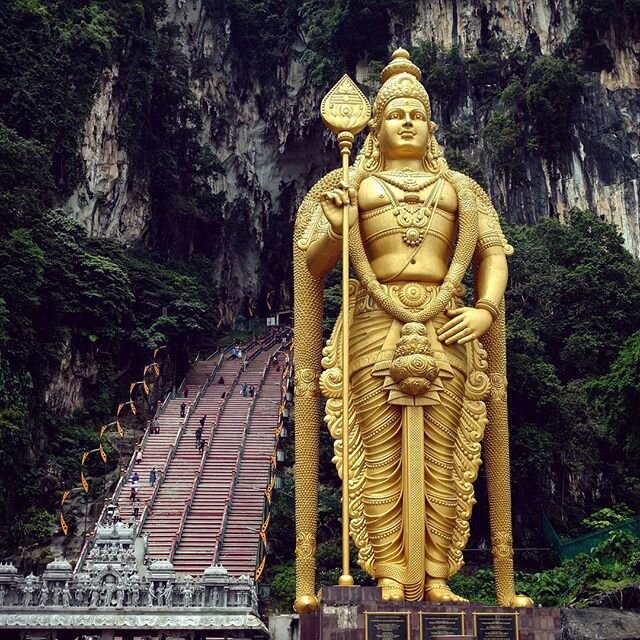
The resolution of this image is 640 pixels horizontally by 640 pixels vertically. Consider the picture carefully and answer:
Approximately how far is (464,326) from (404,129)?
197 cm

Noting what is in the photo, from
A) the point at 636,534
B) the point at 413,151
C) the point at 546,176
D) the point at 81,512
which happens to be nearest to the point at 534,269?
the point at 546,176

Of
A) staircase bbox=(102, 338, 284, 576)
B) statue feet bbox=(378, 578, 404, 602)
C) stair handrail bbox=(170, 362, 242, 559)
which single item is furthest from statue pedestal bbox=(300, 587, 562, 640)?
stair handrail bbox=(170, 362, 242, 559)

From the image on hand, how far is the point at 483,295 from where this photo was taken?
29.0 feet

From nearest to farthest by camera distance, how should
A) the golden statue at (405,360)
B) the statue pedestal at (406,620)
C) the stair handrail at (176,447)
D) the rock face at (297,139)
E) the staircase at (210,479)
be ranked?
the statue pedestal at (406,620) < the golden statue at (405,360) < the staircase at (210,479) < the stair handrail at (176,447) < the rock face at (297,139)

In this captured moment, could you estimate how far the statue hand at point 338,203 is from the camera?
834 cm

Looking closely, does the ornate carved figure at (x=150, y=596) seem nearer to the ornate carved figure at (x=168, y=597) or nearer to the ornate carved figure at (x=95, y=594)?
the ornate carved figure at (x=168, y=597)

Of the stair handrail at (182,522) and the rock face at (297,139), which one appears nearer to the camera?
the stair handrail at (182,522)

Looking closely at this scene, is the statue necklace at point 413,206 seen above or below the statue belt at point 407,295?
above

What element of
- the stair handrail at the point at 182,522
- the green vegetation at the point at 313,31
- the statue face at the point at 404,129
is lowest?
the stair handrail at the point at 182,522

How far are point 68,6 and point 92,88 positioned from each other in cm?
225

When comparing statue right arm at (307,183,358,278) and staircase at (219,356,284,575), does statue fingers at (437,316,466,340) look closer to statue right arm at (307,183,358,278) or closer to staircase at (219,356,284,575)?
statue right arm at (307,183,358,278)

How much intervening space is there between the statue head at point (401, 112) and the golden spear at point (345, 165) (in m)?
0.36

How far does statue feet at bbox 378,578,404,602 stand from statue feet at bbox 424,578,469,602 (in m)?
0.26

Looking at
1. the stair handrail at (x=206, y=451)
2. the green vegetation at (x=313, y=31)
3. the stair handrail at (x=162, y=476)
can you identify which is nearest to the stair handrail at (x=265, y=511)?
the stair handrail at (x=206, y=451)
